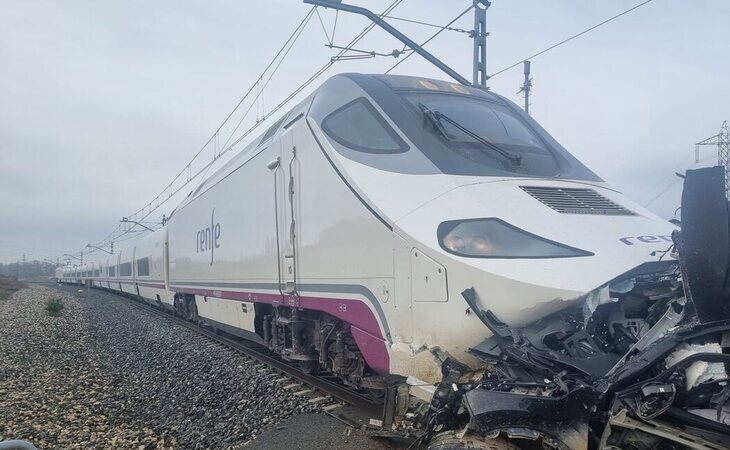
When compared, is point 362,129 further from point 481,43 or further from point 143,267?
point 143,267

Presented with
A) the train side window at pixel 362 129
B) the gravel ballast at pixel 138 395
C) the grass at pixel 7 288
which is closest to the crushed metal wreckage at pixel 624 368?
the train side window at pixel 362 129

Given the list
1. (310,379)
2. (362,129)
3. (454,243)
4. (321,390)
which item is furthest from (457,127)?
(310,379)

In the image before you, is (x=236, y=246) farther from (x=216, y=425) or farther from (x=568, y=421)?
(x=568, y=421)

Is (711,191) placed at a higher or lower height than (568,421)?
higher

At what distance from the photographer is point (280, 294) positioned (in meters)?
6.71

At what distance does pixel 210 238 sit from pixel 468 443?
8808 mm

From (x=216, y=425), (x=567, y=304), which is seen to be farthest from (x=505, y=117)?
(x=216, y=425)

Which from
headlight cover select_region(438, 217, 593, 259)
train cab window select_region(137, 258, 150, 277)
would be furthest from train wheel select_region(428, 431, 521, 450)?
train cab window select_region(137, 258, 150, 277)

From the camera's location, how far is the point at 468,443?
2.90 m

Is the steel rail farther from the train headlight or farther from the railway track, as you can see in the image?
the train headlight

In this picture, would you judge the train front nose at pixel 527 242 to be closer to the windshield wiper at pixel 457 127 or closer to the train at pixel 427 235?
the train at pixel 427 235

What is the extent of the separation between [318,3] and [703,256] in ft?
26.5

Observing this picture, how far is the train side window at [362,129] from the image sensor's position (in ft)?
15.9

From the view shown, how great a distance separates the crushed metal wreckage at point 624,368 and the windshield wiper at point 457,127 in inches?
64.0
